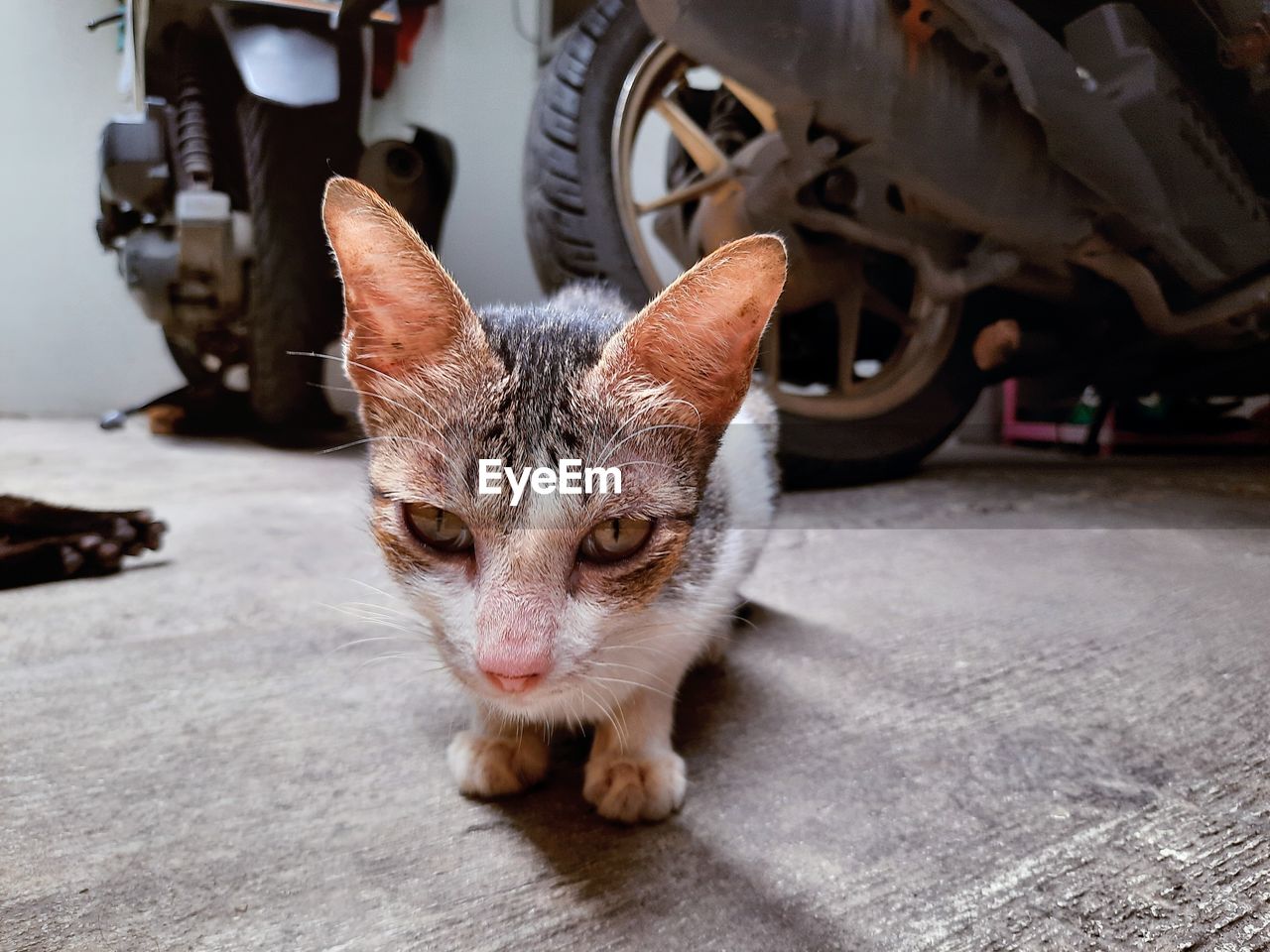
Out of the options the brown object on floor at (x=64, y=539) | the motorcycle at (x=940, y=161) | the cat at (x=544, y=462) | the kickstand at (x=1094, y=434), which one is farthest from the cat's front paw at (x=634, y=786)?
the kickstand at (x=1094, y=434)

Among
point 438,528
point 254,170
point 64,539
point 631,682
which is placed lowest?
point 64,539

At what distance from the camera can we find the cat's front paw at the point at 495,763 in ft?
1.93

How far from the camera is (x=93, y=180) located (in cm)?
82

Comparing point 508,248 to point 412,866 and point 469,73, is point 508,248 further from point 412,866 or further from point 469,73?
point 412,866

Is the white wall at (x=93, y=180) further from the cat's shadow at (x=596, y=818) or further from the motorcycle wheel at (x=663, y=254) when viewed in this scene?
the cat's shadow at (x=596, y=818)

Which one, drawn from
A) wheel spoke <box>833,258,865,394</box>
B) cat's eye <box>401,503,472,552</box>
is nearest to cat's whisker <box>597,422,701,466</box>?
cat's eye <box>401,503,472,552</box>

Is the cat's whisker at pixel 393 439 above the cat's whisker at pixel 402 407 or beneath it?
beneath

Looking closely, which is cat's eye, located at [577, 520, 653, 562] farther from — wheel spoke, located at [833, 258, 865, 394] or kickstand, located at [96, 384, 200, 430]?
wheel spoke, located at [833, 258, 865, 394]

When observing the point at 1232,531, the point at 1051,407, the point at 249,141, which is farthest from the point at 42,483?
the point at 1051,407

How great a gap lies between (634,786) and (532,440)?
0.29 metres

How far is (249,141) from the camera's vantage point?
27.5 inches

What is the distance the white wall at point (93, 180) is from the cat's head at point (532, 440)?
0.14 metres

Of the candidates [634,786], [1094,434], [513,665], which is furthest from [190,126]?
[1094,434]

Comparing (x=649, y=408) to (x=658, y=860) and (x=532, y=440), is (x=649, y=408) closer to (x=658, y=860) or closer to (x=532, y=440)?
(x=532, y=440)
